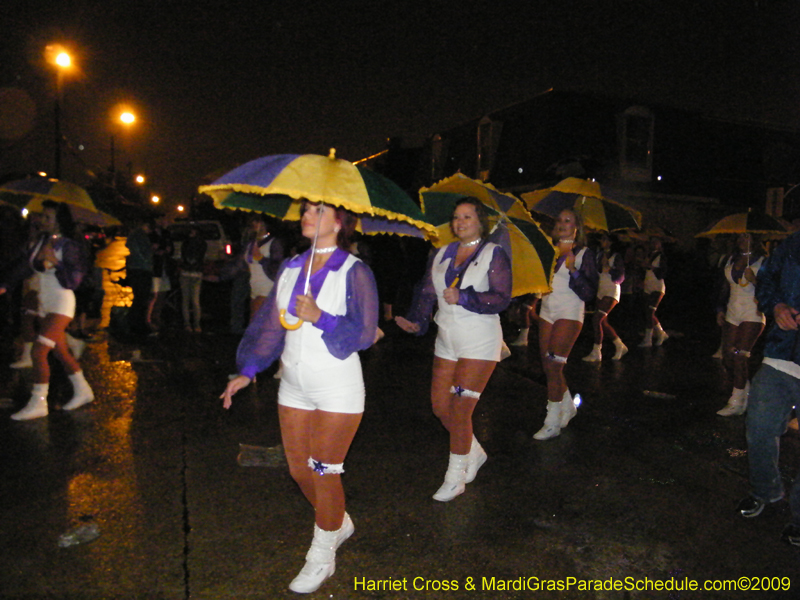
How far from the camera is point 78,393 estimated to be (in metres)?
6.05

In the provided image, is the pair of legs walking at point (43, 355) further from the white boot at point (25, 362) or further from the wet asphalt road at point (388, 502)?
the white boot at point (25, 362)

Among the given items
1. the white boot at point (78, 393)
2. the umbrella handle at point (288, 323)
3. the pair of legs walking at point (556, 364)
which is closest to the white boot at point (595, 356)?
the pair of legs walking at point (556, 364)

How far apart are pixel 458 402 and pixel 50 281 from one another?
3916 mm

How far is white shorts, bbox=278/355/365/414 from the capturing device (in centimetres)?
294

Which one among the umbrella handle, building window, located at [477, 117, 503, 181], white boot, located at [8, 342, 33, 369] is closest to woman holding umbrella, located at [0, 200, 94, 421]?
white boot, located at [8, 342, 33, 369]

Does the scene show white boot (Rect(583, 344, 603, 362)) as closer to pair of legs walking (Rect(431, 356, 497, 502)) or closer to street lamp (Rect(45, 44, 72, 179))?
pair of legs walking (Rect(431, 356, 497, 502))

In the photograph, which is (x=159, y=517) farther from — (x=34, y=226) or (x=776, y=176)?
(x=776, y=176)

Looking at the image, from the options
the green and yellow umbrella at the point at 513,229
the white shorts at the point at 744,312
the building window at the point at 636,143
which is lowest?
the white shorts at the point at 744,312

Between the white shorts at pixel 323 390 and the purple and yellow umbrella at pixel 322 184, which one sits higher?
the purple and yellow umbrella at pixel 322 184

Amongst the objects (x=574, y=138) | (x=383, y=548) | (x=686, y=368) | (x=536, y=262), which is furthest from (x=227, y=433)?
(x=574, y=138)

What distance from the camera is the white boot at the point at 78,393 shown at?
19.6 feet

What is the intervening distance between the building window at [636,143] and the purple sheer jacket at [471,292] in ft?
58.0

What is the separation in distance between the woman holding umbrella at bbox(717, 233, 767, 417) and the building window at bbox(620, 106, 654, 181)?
1424 cm

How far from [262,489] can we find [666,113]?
21.0 meters
